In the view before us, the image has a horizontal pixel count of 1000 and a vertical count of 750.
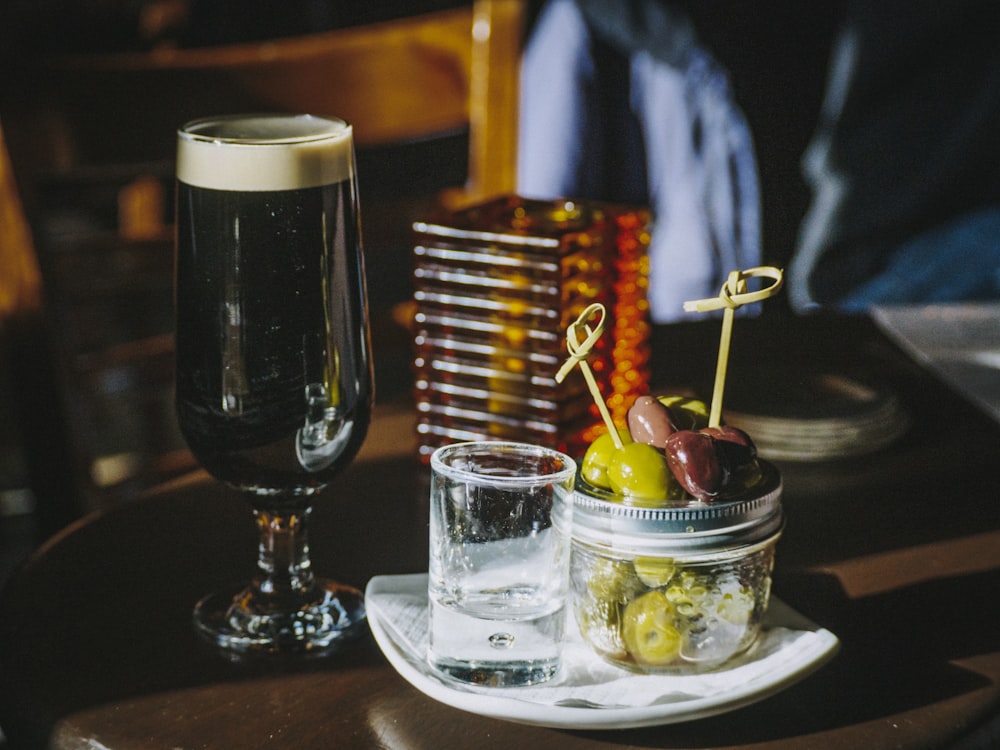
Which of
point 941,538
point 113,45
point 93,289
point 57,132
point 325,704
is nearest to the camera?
point 325,704

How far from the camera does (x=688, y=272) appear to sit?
5.54 feet

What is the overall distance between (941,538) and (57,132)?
722 mm

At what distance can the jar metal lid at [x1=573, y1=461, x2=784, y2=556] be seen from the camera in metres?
0.48

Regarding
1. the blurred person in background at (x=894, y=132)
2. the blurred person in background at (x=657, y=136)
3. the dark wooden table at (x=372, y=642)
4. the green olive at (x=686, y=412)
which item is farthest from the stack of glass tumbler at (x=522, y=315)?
the blurred person in background at (x=894, y=132)

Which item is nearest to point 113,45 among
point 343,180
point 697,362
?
point 697,362

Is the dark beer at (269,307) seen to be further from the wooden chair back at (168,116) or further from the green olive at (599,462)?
the wooden chair back at (168,116)

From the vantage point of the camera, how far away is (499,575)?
491 millimetres

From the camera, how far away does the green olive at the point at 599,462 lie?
504mm

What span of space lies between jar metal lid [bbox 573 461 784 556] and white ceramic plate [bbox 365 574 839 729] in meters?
0.05

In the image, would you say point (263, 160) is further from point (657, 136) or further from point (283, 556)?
point (657, 136)

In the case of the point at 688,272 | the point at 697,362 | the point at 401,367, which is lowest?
the point at 401,367

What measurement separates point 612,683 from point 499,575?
0.21 feet

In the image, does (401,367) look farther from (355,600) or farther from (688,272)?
(355,600)

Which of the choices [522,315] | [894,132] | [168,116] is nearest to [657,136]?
[894,132]
